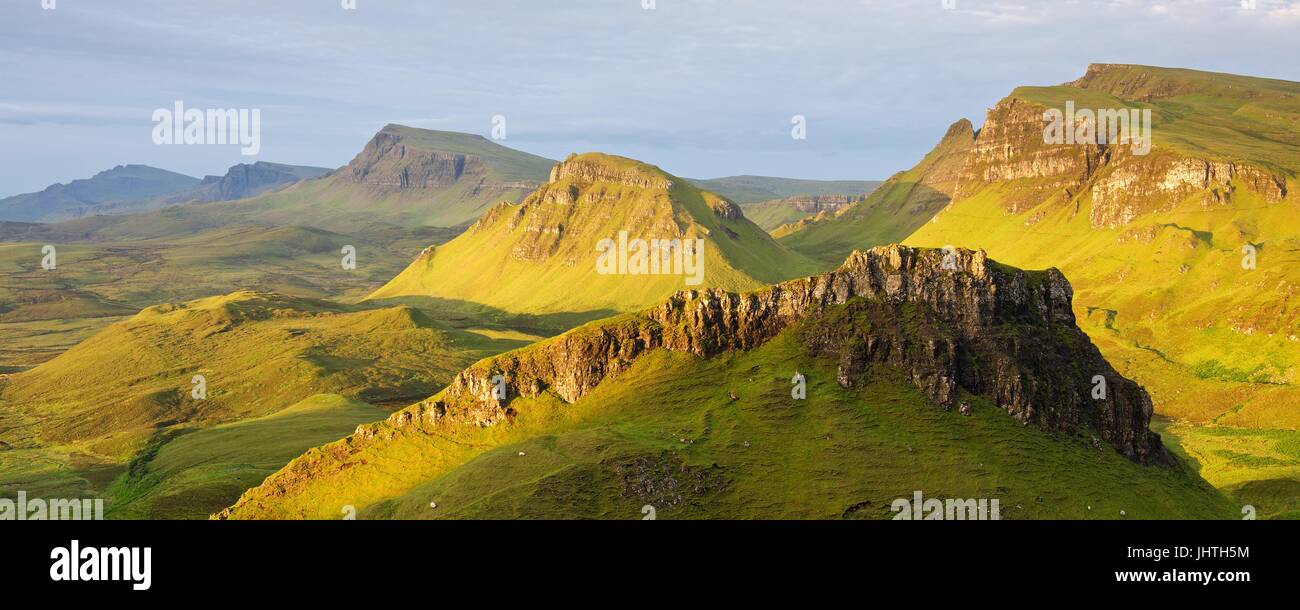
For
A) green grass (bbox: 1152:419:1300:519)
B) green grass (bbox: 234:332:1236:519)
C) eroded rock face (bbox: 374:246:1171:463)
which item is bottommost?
green grass (bbox: 1152:419:1300:519)

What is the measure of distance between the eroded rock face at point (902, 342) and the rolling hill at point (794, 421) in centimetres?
27

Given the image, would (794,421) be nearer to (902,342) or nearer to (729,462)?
(729,462)

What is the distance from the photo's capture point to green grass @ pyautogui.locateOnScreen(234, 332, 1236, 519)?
111 metres

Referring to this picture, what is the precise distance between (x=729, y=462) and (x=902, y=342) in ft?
97.0

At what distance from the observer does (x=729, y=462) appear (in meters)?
117

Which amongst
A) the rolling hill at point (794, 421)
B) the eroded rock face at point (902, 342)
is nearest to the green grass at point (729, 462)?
the rolling hill at point (794, 421)

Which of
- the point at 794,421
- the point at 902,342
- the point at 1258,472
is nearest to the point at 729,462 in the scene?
the point at 794,421

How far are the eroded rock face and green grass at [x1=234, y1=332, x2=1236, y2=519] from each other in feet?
7.55

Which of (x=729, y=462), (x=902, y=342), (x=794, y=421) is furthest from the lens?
(x=902, y=342)

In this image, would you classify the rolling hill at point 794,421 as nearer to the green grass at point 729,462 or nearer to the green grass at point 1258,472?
the green grass at point 729,462

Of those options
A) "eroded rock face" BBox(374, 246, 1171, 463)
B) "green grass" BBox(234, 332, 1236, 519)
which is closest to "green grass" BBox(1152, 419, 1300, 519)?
"green grass" BBox(234, 332, 1236, 519)

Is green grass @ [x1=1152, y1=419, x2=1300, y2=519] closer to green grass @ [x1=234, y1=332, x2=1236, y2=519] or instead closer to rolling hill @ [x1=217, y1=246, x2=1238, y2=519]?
green grass @ [x1=234, y1=332, x2=1236, y2=519]
